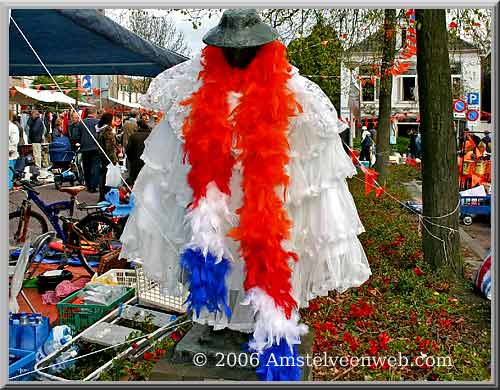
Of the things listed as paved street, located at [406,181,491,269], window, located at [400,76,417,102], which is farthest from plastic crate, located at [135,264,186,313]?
window, located at [400,76,417,102]

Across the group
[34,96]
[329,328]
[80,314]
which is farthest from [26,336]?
[34,96]

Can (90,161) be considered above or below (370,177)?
above

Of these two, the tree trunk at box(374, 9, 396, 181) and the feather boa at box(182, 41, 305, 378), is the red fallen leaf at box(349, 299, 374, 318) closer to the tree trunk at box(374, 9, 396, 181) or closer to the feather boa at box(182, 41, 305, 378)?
the feather boa at box(182, 41, 305, 378)

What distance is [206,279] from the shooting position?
2.84m

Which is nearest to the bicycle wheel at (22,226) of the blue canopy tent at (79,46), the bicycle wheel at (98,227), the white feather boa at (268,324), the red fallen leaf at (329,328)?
the bicycle wheel at (98,227)

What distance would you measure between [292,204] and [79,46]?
3.08 m

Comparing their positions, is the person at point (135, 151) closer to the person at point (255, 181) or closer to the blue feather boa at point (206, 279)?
the person at point (255, 181)

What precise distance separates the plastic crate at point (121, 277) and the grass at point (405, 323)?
60.8 inches

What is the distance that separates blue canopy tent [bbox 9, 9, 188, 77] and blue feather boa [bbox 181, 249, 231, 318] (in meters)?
1.39

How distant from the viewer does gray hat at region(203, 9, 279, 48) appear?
2703mm

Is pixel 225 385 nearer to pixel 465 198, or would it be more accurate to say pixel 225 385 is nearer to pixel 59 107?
pixel 465 198

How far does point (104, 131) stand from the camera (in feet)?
33.4

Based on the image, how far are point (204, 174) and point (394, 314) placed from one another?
8.70 ft

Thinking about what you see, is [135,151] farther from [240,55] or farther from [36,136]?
[36,136]
